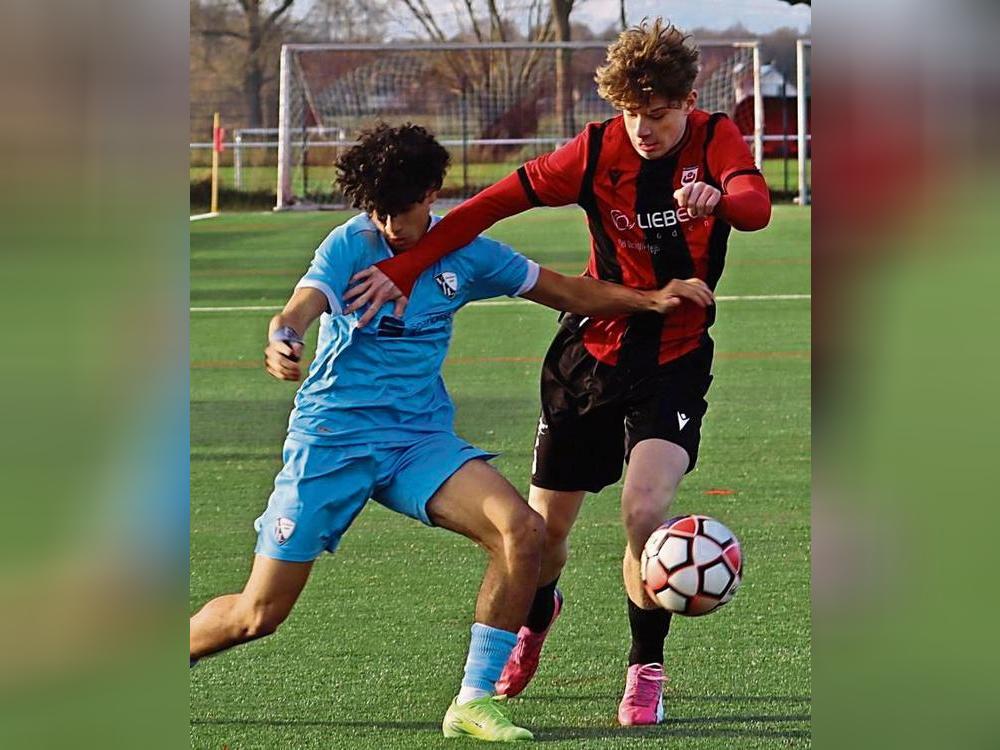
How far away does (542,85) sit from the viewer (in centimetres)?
2433

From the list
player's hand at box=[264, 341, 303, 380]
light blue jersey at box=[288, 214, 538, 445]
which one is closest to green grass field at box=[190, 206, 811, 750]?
light blue jersey at box=[288, 214, 538, 445]

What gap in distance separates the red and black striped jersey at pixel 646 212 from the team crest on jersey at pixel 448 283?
1.18 feet

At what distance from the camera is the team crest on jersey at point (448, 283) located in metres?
4.20

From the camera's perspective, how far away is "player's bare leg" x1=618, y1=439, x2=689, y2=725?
404cm

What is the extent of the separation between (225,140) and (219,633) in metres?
26.1

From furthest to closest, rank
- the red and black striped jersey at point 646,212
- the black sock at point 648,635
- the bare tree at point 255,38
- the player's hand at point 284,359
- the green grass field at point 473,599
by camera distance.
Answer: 1. the bare tree at point 255,38
2. the red and black striped jersey at point 646,212
3. the black sock at point 648,635
4. the green grass field at point 473,599
5. the player's hand at point 284,359

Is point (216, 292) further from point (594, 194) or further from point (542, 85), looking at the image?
point (594, 194)

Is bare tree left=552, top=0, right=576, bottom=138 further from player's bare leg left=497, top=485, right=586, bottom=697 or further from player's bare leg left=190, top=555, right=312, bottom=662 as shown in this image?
→ player's bare leg left=190, top=555, right=312, bottom=662

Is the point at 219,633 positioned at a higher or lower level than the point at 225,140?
lower

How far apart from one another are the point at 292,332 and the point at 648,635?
4.48 ft

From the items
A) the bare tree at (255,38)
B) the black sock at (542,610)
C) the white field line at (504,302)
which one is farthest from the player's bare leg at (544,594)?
the bare tree at (255,38)

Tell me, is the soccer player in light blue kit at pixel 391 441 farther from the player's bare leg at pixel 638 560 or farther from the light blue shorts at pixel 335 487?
the player's bare leg at pixel 638 560

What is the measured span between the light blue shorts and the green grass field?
0.53m
